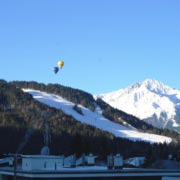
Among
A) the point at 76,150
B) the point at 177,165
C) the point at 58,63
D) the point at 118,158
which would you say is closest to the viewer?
the point at 118,158

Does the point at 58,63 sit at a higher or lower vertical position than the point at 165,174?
higher

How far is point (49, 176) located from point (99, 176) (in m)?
5.16

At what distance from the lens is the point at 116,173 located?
187ft

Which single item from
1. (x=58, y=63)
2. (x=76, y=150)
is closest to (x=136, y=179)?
(x=58, y=63)

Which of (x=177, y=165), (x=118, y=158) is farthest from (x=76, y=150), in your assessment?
(x=118, y=158)

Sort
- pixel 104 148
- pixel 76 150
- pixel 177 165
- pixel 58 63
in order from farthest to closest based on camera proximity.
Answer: pixel 104 148 → pixel 76 150 → pixel 177 165 → pixel 58 63

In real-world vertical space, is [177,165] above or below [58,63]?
below

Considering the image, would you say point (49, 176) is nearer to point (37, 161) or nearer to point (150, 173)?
point (37, 161)

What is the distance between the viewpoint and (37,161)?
194ft

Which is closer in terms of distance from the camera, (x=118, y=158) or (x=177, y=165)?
Result: (x=118, y=158)

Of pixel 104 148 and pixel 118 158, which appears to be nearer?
pixel 118 158

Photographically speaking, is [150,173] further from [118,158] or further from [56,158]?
[56,158]

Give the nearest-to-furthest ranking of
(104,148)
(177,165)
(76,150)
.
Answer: (177,165)
(76,150)
(104,148)

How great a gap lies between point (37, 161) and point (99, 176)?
22.2 ft
